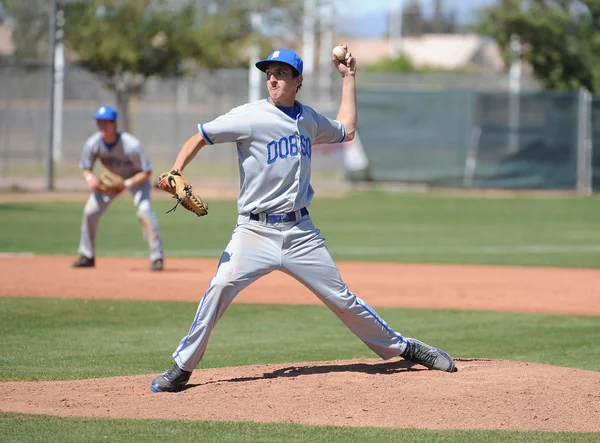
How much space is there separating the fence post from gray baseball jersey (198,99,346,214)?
77.9 feet

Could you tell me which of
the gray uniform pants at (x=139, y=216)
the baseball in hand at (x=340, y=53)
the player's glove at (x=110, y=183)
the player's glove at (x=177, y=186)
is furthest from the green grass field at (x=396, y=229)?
the player's glove at (x=177, y=186)

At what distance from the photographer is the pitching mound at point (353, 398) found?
5.92 m

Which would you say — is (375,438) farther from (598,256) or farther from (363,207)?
(363,207)

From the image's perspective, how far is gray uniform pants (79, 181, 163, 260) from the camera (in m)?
13.2

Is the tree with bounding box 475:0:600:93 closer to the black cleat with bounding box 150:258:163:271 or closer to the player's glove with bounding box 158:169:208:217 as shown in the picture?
the black cleat with bounding box 150:258:163:271

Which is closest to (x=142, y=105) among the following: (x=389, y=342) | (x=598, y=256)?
(x=598, y=256)

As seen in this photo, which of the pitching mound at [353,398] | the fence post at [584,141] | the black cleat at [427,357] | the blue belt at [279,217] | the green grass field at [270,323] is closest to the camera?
the green grass field at [270,323]

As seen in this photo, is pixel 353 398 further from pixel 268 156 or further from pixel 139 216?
pixel 139 216

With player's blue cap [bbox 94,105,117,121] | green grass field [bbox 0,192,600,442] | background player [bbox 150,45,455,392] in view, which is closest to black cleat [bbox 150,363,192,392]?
background player [bbox 150,45,455,392]

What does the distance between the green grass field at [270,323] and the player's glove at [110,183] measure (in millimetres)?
2520

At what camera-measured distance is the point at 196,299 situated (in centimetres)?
1122

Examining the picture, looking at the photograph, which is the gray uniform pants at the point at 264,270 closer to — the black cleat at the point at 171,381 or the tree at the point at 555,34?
the black cleat at the point at 171,381

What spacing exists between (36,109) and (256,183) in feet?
77.9

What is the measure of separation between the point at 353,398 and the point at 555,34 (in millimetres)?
27527
